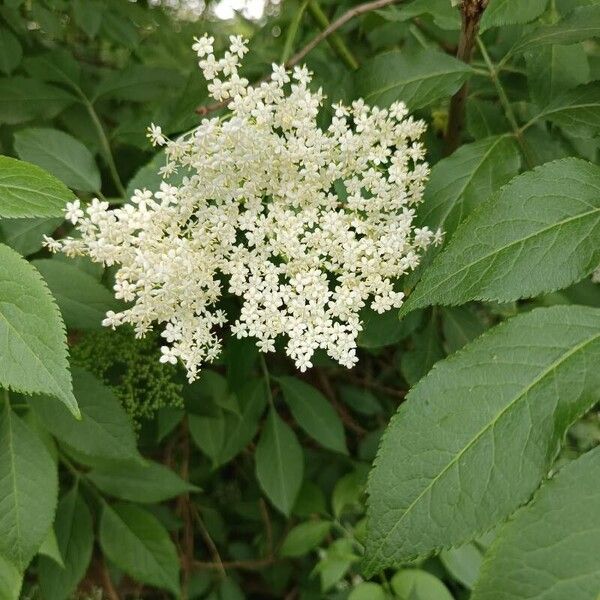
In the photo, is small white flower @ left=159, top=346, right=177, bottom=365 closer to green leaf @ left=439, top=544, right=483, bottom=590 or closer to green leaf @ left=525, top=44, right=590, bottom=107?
green leaf @ left=525, top=44, right=590, bottom=107

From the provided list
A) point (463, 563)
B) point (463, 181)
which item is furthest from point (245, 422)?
point (463, 181)

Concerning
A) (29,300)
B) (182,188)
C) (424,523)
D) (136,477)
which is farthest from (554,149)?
(136,477)

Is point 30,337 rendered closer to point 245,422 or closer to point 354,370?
point 245,422

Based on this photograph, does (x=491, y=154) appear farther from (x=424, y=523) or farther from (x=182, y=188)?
(x=424, y=523)

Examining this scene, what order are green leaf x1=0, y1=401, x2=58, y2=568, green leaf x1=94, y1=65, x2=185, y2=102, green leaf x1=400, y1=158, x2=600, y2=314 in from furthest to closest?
green leaf x1=94, y1=65, x2=185, y2=102, green leaf x1=0, y1=401, x2=58, y2=568, green leaf x1=400, y1=158, x2=600, y2=314

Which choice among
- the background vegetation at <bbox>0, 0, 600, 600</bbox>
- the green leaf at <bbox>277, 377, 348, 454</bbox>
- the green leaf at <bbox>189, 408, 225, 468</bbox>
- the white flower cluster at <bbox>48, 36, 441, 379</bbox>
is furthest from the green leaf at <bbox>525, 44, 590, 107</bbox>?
the green leaf at <bbox>189, 408, 225, 468</bbox>
